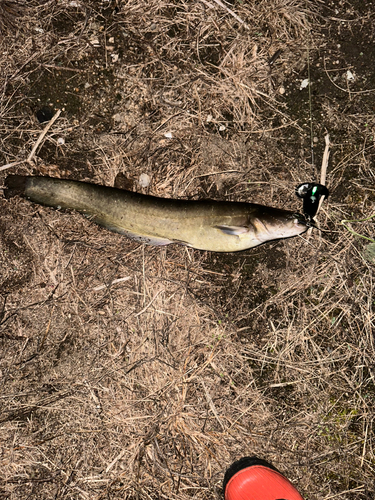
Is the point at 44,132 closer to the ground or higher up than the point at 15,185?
higher up

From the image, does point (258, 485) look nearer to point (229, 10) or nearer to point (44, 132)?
point (44, 132)

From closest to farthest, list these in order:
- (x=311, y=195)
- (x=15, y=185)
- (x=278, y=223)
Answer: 1. (x=278, y=223)
2. (x=311, y=195)
3. (x=15, y=185)

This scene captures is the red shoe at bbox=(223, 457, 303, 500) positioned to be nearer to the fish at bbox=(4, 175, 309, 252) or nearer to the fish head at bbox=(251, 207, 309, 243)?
the fish at bbox=(4, 175, 309, 252)

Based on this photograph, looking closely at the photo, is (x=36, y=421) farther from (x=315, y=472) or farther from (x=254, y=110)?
(x=254, y=110)

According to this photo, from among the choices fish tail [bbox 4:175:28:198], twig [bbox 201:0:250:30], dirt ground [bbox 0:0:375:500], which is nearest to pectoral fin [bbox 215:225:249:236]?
dirt ground [bbox 0:0:375:500]

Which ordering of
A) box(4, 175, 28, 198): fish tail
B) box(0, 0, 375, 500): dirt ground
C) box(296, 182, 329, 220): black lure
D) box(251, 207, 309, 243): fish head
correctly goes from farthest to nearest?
1. box(0, 0, 375, 500): dirt ground
2. box(4, 175, 28, 198): fish tail
3. box(296, 182, 329, 220): black lure
4. box(251, 207, 309, 243): fish head

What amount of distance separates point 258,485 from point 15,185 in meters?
3.66

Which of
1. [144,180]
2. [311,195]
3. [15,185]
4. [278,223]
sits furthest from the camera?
[144,180]

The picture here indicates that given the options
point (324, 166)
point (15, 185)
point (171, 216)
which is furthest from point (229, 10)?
point (15, 185)

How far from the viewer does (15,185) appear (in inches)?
133

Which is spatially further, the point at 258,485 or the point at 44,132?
the point at 44,132

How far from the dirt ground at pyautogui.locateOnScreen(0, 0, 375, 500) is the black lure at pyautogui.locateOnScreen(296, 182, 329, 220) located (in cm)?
17

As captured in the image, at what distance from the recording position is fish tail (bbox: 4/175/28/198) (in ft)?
11.0

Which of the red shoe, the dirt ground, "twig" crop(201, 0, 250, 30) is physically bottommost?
the red shoe
